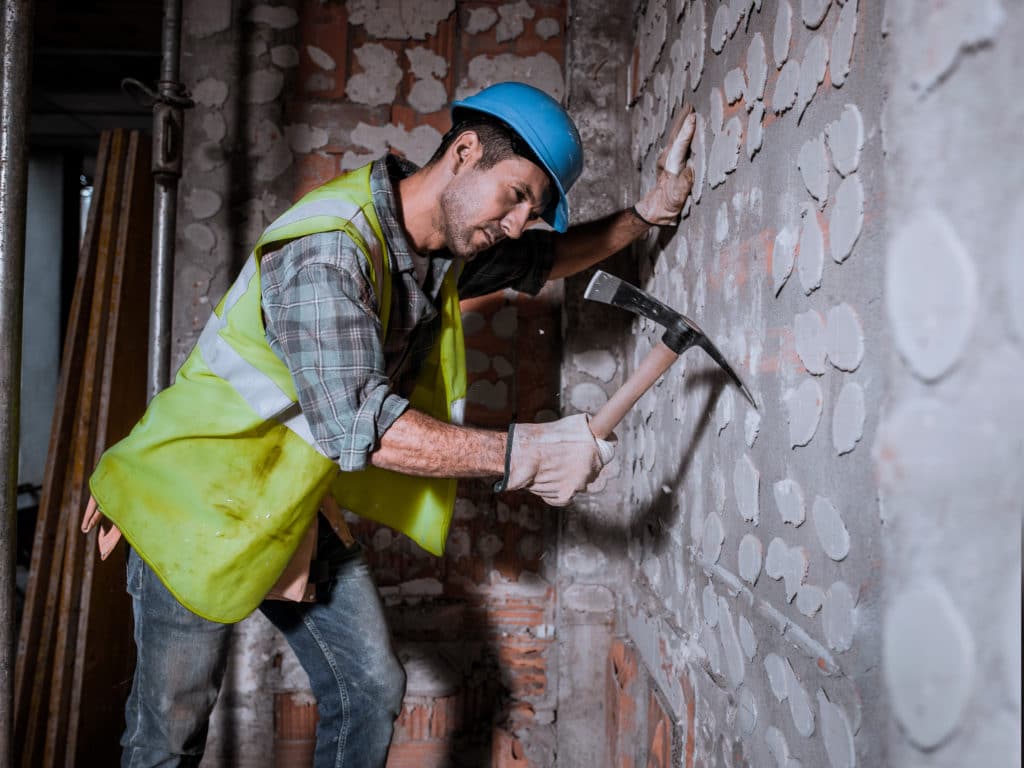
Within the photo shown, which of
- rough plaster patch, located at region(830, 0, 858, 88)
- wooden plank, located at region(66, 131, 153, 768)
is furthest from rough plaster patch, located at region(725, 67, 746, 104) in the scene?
wooden plank, located at region(66, 131, 153, 768)

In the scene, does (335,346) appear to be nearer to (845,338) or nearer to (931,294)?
(845,338)

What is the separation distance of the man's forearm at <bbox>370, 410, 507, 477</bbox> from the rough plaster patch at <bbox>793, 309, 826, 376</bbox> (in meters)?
0.52

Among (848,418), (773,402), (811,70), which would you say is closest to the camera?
(848,418)

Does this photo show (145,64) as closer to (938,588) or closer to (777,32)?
(777,32)

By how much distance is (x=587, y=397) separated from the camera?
2.19m

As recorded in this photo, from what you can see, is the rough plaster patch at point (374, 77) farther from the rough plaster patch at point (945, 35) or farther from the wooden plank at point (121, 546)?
the rough plaster patch at point (945, 35)

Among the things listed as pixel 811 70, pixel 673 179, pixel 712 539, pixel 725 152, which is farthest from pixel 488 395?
pixel 811 70

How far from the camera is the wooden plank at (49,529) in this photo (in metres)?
2.14

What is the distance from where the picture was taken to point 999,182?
1.26ft

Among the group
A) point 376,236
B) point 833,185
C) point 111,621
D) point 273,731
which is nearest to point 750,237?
point 833,185

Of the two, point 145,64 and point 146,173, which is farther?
point 145,64

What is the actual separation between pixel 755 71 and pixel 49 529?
234cm

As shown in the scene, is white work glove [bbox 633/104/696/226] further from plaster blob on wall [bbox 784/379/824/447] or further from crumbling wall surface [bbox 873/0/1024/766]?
crumbling wall surface [bbox 873/0/1024/766]

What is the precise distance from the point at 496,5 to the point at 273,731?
2.37 m
